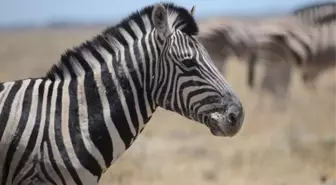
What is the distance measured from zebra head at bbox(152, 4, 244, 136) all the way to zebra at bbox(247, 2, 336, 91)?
34.2 feet

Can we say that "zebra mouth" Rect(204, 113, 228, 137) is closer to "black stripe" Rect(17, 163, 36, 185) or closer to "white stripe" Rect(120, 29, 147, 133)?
"white stripe" Rect(120, 29, 147, 133)

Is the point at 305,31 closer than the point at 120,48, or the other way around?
the point at 120,48

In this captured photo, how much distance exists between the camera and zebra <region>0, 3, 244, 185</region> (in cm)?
478

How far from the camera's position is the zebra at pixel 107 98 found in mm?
4781

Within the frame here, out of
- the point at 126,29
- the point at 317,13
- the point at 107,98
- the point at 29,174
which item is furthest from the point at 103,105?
the point at 317,13

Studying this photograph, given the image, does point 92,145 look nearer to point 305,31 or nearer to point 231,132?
point 231,132

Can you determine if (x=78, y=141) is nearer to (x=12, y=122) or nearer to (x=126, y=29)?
(x=12, y=122)

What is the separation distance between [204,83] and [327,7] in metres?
10.8

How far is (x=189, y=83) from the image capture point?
491 centimetres

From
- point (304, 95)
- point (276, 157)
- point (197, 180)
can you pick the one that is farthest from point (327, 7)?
point (197, 180)

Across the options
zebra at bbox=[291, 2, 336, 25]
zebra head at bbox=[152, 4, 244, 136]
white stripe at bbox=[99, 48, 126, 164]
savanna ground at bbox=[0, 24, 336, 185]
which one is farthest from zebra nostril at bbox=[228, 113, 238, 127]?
zebra at bbox=[291, 2, 336, 25]

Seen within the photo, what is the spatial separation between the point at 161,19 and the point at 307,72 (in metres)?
10.7

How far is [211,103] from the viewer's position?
484cm

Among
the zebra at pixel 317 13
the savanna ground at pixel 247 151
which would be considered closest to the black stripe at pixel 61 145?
the savanna ground at pixel 247 151
